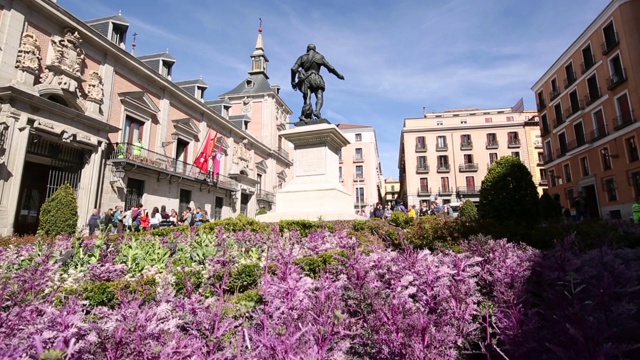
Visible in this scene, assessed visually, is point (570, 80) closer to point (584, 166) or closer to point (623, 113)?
point (623, 113)

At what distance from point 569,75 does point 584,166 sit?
935 cm

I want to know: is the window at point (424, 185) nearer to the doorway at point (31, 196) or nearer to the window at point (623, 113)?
the window at point (623, 113)

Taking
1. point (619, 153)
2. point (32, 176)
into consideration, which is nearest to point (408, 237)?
point (32, 176)

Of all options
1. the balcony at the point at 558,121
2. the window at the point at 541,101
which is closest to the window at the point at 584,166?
the balcony at the point at 558,121

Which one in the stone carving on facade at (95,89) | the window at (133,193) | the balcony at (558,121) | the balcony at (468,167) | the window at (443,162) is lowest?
the window at (133,193)

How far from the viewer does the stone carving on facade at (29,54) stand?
13.5 metres

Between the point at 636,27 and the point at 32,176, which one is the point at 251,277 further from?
the point at 636,27

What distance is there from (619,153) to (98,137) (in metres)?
36.4

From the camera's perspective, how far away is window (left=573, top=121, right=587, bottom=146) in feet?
102

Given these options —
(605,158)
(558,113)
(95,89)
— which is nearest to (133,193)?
(95,89)

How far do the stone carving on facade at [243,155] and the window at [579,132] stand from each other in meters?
32.5

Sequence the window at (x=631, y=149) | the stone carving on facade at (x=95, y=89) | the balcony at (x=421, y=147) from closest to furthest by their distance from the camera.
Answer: the stone carving on facade at (x=95, y=89) → the window at (x=631, y=149) → the balcony at (x=421, y=147)

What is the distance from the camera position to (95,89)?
55.3 ft

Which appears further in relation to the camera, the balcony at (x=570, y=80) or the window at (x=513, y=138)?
the window at (x=513, y=138)
